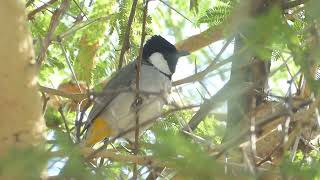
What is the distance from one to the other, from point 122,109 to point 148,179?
105 cm

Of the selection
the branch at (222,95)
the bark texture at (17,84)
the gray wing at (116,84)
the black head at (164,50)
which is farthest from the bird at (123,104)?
the bark texture at (17,84)

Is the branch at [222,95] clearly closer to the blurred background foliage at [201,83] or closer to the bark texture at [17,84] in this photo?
the blurred background foliage at [201,83]

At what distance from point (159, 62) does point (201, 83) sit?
2.15 metres

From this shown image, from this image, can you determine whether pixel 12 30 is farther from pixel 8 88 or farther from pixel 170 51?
pixel 170 51

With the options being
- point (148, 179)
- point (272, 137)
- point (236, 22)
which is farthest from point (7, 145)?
point (272, 137)

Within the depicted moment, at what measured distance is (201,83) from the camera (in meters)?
2.53

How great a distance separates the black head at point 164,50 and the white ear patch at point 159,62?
2 centimetres

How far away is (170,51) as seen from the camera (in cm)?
478

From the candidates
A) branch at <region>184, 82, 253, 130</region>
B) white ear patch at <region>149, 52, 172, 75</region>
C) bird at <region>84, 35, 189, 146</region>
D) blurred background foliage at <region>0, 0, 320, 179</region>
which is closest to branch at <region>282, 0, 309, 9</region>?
blurred background foliage at <region>0, 0, 320, 179</region>

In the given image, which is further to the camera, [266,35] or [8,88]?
[8,88]

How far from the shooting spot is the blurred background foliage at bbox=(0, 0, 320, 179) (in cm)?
175

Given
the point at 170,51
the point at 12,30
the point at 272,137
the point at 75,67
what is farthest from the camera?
the point at 170,51

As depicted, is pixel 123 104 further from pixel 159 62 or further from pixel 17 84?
pixel 17 84

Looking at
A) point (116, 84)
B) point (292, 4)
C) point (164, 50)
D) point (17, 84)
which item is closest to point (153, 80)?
point (116, 84)
